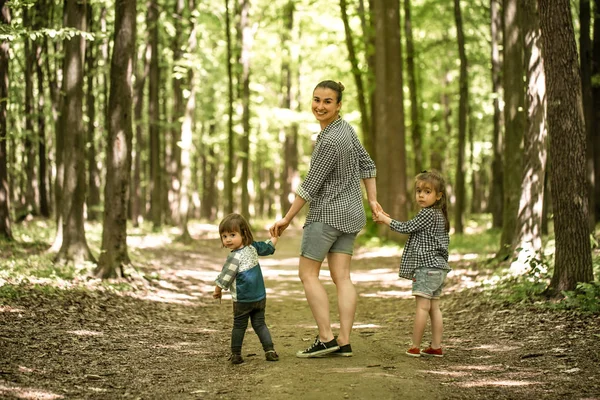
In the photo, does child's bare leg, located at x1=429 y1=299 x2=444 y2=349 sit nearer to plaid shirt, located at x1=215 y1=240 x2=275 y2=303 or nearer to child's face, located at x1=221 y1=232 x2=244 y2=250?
plaid shirt, located at x1=215 y1=240 x2=275 y2=303

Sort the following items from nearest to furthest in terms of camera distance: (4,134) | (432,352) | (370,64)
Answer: (432,352), (4,134), (370,64)

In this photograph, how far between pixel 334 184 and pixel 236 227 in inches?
38.7

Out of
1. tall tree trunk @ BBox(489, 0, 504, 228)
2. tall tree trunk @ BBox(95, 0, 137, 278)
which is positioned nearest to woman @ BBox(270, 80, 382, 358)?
tall tree trunk @ BBox(95, 0, 137, 278)

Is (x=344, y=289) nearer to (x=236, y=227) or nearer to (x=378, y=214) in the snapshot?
Result: (x=378, y=214)

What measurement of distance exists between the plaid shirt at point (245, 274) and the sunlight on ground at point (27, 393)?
170 cm

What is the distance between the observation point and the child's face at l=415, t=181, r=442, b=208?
6488 millimetres

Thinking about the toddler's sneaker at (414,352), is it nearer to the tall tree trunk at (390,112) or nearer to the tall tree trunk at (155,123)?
the tall tree trunk at (390,112)

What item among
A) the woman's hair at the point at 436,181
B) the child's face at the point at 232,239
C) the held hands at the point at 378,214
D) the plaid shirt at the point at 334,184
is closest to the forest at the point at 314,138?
the plaid shirt at the point at 334,184

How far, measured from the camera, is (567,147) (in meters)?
8.21

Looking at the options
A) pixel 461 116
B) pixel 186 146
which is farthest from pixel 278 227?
pixel 461 116

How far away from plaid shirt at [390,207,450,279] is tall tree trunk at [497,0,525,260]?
664 cm

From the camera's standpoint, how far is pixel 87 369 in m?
6.25

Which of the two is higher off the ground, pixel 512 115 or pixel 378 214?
pixel 512 115

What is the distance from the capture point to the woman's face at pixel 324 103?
6281 millimetres
